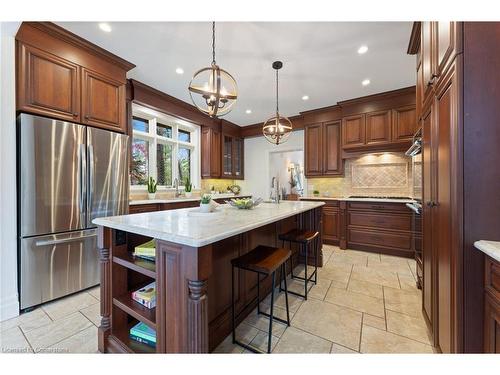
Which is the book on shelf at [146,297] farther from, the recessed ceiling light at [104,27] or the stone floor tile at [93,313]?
the recessed ceiling light at [104,27]

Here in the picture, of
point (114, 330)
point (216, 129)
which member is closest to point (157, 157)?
point (216, 129)

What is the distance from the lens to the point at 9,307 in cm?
187

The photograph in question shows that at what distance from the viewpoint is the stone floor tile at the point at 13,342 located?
1.51 m

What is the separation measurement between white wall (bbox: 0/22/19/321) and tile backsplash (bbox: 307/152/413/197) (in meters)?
4.96

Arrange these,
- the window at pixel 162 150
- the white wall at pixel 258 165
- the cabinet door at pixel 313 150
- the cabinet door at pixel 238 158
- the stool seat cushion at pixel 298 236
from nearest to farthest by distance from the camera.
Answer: the stool seat cushion at pixel 298 236, the window at pixel 162 150, the cabinet door at pixel 313 150, the white wall at pixel 258 165, the cabinet door at pixel 238 158

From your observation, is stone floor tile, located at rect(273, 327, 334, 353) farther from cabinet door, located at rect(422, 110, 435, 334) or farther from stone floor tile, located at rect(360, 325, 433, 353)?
cabinet door, located at rect(422, 110, 435, 334)

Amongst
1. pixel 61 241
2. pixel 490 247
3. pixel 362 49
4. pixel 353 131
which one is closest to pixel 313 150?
pixel 353 131

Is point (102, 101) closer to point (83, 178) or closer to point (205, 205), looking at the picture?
point (83, 178)

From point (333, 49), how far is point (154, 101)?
9.79 feet

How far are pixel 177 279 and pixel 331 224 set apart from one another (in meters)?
3.74

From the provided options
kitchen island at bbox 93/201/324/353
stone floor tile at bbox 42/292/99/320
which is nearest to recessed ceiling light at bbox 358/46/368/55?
kitchen island at bbox 93/201/324/353

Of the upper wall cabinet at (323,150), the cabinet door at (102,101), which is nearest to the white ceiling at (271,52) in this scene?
the cabinet door at (102,101)

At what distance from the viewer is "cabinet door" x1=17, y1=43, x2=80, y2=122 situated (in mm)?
1996
